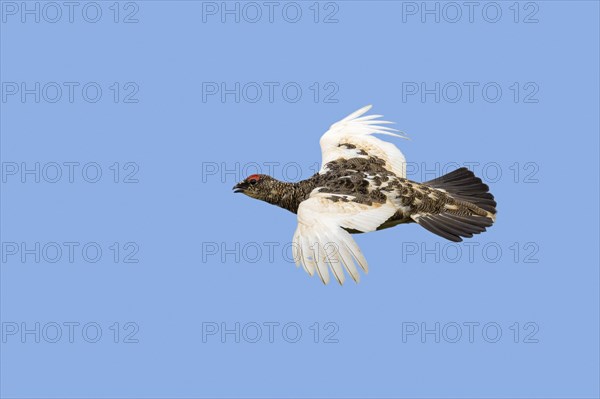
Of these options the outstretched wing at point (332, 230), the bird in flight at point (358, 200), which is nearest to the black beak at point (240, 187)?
the bird in flight at point (358, 200)

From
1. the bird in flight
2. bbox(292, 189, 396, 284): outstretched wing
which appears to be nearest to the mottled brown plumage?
the bird in flight

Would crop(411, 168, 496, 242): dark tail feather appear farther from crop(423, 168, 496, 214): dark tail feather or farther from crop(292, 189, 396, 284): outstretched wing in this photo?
crop(292, 189, 396, 284): outstretched wing

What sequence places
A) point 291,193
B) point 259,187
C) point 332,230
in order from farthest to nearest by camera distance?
point 259,187 → point 291,193 → point 332,230

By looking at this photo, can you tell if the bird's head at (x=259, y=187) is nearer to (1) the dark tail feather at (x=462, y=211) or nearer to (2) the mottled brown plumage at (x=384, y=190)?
(2) the mottled brown plumage at (x=384, y=190)

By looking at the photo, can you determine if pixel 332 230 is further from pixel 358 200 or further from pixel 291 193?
pixel 291 193

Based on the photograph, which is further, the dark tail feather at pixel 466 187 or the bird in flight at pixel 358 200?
the dark tail feather at pixel 466 187

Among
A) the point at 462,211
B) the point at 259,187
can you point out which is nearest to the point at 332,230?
the point at 462,211
